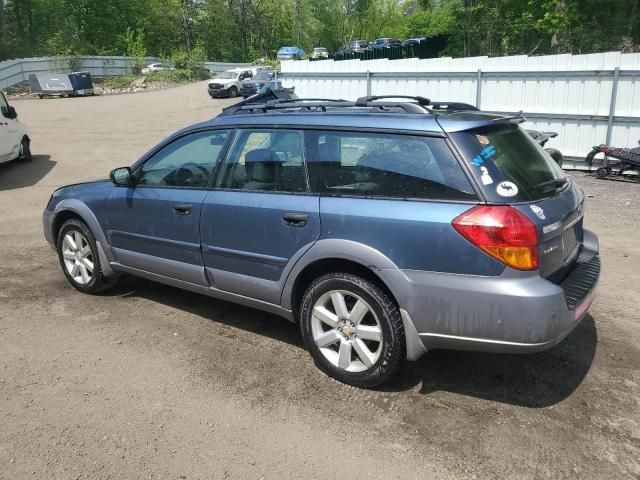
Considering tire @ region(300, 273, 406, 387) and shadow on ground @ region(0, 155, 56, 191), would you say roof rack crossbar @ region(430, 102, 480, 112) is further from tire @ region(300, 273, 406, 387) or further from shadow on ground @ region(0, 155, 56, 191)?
shadow on ground @ region(0, 155, 56, 191)

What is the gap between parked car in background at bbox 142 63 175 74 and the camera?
4205cm

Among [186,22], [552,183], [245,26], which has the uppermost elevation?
[186,22]

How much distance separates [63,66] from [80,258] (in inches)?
1647

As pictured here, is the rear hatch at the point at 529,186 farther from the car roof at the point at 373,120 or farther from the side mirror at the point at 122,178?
the side mirror at the point at 122,178

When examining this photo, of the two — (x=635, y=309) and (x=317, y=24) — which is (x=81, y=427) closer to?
(x=635, y=309)

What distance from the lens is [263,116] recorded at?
406 cm

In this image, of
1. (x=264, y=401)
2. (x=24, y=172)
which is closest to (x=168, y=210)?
(x=264, y=401)

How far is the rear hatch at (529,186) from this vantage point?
3.05 m

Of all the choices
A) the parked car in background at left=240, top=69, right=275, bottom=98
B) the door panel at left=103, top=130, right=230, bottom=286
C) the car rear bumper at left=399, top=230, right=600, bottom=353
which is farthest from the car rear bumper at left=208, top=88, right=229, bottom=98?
the car rear bumper at left=399, top=230, right=600, bottom=353

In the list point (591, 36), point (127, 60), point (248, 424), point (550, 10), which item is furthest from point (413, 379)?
point (127, 60)

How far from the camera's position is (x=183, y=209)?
13.8 feet

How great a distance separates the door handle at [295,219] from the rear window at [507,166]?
1.01 metres

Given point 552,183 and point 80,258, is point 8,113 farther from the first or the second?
point 552,183

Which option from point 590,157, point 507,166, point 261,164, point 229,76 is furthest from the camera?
point 229,76
